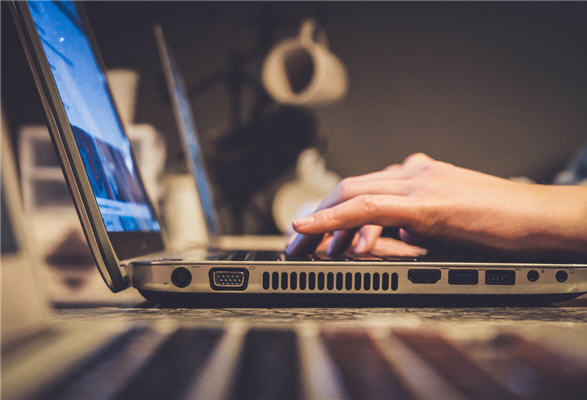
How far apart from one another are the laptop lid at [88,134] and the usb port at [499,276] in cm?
38

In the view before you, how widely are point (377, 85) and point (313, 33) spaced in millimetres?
439

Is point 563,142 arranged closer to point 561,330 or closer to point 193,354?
point 561,330

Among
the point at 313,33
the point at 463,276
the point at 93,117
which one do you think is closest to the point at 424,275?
the point at 463,276

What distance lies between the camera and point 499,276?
0.44 meters

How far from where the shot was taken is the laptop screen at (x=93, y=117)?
46 cm

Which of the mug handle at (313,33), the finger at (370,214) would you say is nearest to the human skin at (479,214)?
the finger at (370,214)

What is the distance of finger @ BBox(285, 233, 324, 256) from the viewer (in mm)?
578

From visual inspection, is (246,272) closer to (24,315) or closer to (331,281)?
(331,281)

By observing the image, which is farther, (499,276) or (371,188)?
(371,188)

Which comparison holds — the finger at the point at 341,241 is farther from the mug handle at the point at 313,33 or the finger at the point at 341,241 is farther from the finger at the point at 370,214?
the mug handle at the point at 313,33

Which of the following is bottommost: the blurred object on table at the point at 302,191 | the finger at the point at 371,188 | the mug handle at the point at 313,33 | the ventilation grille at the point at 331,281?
the blurred object on table at the point at 302,191

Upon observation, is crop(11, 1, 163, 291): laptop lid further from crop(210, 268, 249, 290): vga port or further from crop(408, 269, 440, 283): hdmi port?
crop(408, 269, 440, 283): hdmi port

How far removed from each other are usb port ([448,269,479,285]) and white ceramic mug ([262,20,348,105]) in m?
1.39

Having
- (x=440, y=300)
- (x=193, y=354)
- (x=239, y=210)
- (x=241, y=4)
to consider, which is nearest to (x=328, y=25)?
(x=241, y=4)
